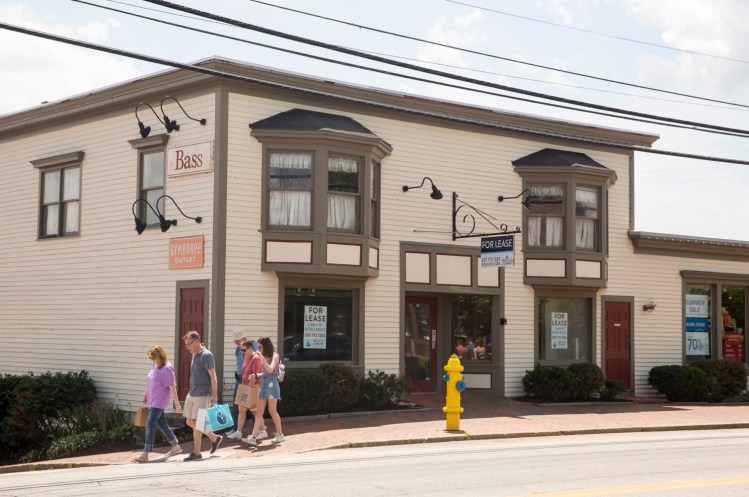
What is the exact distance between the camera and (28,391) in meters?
20.2

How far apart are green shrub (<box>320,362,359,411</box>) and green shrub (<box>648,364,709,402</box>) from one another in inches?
360

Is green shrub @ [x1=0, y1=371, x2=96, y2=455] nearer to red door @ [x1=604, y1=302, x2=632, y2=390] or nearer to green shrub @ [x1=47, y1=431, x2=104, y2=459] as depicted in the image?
green shrub @ [x1=47, y1=431, x2=104, y2=459]

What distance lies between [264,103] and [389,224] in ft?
13.0

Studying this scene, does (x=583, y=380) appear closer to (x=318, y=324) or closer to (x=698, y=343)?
(x=698, y=343)

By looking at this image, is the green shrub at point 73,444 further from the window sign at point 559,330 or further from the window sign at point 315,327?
the window sign at point 559,330

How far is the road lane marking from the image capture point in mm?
10133

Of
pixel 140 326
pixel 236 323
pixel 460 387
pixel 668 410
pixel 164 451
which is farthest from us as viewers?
pixel 668 410

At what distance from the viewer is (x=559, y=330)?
80.3ft

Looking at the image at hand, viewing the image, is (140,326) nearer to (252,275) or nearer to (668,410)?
(252,275)

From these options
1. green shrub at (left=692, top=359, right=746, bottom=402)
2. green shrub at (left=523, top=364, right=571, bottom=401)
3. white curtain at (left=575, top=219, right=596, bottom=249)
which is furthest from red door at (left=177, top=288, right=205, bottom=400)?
green shrub at (left=692, top=359, right=746, bottom=402)

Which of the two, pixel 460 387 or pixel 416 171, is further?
pixel 416 171

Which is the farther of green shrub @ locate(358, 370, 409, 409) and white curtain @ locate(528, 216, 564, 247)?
white curtain @ locate(528, 216, 564, 247)

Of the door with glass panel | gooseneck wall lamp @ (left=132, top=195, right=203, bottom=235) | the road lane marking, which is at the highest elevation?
gooseneck wall lamp @ (left=132, top=195, right=203, bottom=235)

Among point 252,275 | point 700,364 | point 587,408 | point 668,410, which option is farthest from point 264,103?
point 700,364
